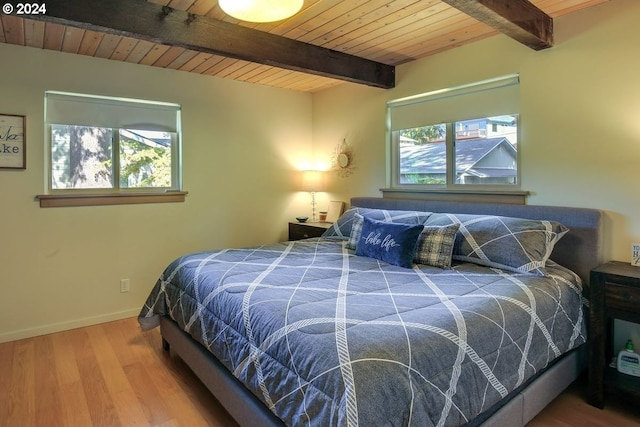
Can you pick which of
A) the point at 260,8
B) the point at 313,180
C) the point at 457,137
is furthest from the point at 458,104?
the point at 260,8

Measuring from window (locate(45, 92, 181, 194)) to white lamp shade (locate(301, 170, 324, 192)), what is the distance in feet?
4.55

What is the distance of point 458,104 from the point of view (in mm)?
3236

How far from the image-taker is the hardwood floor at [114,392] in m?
2.04

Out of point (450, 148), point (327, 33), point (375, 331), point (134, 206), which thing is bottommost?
point (375, 331)

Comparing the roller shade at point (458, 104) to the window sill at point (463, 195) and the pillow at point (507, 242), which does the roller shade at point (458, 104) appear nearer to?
the window sill at point (463, 195)

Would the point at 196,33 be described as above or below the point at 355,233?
above

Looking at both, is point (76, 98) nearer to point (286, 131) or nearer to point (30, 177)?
point (30, 177)

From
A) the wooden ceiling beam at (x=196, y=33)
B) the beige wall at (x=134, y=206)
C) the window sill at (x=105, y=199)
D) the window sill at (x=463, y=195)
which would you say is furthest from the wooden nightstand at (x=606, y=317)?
the window sill at (x=105, y=199)

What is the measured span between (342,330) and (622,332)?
6.72ft

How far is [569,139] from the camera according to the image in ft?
8.58

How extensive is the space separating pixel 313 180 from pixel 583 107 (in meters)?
2.63

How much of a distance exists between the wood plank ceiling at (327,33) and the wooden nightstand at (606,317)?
1.49 m

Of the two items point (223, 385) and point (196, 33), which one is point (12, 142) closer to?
point (196, 33)

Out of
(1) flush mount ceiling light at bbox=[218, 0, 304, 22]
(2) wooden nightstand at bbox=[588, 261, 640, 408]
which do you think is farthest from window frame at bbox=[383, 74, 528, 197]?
(1) flush mount ceiling light at bbox=[218, 0, 304, 22]
